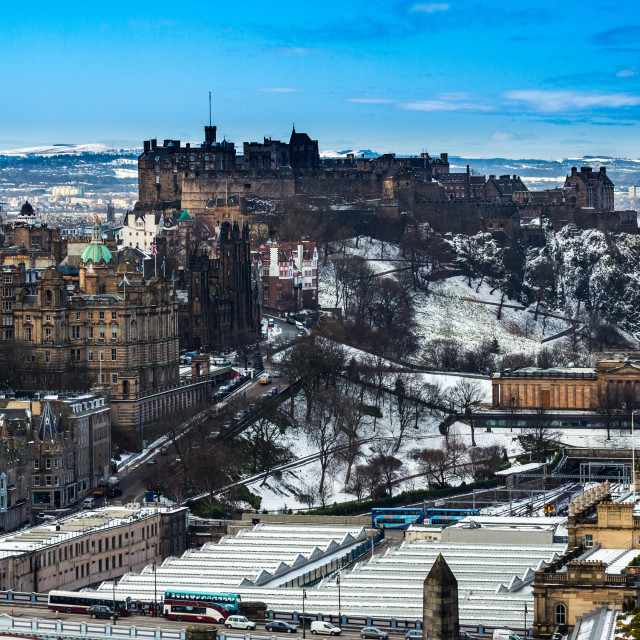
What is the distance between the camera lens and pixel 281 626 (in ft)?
298

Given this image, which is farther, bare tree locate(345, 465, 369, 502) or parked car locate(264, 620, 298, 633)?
bare tree locate(345, 465, 369, 502)

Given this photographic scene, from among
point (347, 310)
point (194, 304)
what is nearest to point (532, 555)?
point (194, 304)

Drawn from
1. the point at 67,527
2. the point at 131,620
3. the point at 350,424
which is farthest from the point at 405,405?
the point at 131,620

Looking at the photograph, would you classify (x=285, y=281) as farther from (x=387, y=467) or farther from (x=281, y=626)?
(x=281, y=626)

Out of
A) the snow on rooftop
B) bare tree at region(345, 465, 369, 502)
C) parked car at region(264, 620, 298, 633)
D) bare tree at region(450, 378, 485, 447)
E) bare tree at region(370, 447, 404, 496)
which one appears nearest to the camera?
parked car at region(264, 620, 298, 633)

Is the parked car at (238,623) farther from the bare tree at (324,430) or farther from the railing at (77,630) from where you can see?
the bare tree at (324,430)

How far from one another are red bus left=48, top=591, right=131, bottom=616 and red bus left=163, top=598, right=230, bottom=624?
1.93 metres

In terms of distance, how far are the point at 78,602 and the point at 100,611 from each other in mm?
1738

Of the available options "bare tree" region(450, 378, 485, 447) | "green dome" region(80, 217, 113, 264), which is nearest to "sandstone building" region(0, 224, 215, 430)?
"green dome" region(80, 217, 113, 264)

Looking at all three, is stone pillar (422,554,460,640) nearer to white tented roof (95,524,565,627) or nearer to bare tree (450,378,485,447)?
white tented roof (95,524,565,627)

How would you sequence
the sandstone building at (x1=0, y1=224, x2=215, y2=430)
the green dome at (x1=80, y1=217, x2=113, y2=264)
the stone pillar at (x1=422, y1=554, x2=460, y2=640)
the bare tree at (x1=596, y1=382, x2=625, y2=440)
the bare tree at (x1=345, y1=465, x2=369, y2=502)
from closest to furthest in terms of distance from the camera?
the stone pillar at (x1=422, y1=554, x2=460, y2=640) < the bare tree at (x1=345, y1=465, x2=369, y2=502) < the sandstone building at (x1=0, y1=224, x2=215, y2=430) < the green dome at (x1=80, y1=217, x2=113, y2=264) < the bare tree at (x1=596, y1=382, x2=625, y2=440)

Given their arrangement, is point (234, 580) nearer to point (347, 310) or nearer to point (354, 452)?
point (354, 452)

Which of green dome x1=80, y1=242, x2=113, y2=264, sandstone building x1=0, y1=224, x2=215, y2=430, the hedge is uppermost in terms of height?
green dome x1=80, y1=242, x2=113, y2=264

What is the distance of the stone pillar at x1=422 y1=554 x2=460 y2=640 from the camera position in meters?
64.4
